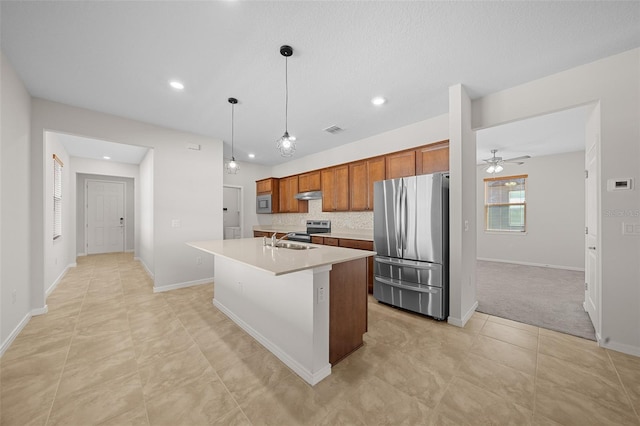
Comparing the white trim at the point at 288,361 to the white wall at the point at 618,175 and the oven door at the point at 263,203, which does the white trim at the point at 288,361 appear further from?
the oven door at the point at 263,203

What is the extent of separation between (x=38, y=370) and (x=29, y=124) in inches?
110

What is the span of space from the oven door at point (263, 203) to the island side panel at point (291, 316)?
376cm

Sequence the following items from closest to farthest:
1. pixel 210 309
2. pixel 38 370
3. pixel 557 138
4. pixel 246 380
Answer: pixel 246 380 → pixel 38 370 → pixel 210 309 → pixel 557 138

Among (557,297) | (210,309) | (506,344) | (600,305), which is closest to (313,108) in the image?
(210,309)

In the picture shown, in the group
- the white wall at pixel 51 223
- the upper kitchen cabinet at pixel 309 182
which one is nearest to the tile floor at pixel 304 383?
the white wall at pixel 51 223

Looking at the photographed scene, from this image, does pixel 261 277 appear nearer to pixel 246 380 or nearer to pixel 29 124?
pixel 246 380

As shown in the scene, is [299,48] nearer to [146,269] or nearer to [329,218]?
[329,218]

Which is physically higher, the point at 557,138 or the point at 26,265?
the point at 557,138

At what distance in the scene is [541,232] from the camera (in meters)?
5.71

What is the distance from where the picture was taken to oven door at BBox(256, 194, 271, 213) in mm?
6301

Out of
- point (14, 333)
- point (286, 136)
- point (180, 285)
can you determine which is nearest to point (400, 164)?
point (286, 136)

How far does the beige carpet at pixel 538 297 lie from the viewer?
2742mm

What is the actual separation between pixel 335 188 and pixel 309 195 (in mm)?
752

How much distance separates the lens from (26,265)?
2758mm
